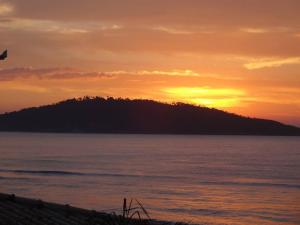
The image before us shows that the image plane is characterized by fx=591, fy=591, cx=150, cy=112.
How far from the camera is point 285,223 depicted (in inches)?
1160

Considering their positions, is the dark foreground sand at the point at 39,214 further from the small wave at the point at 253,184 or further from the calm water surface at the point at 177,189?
the small wave at the point at 253,184

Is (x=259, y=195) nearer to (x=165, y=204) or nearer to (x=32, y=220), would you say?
(x=165, y=204)

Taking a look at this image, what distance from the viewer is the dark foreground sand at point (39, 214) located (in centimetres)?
1024

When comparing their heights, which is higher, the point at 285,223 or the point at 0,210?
the point at 0,210

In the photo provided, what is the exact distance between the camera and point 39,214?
10.7 meters

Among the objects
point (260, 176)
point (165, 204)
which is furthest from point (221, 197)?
point (260, 176)

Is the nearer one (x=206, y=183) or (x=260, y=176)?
(x=206, y=183)

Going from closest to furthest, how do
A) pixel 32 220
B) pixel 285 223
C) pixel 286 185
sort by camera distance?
pixel 32 220 < pixel 285 223 < pixel 286 185

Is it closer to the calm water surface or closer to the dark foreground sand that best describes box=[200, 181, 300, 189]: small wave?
the calm water surface

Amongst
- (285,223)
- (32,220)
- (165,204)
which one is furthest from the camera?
(165,204)

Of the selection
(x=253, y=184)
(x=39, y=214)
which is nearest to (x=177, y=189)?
(x=253, y=184)

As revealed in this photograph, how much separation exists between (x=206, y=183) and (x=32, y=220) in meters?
42.3

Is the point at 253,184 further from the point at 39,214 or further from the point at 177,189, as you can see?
the point at 39,214

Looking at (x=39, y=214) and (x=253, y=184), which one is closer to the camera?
(x=39, y=214)
